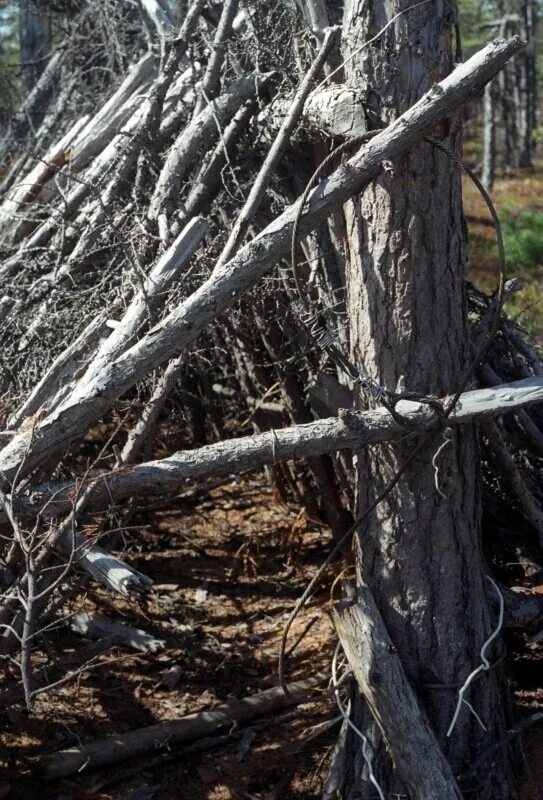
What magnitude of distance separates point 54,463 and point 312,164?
1.65 m

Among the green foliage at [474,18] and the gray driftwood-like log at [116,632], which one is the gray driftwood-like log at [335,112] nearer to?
the gray driftwood-like log at [116,632]

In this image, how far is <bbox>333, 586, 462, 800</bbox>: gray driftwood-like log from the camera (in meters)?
3.00

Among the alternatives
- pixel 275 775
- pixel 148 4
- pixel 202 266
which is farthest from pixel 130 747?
pixel 148 4

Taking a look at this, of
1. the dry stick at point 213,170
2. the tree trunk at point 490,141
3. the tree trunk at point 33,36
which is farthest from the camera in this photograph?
the tree trunk at point 490,141

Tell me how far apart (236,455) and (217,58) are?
1.96 m

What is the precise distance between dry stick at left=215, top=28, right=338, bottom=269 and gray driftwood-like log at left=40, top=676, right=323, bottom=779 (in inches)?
67.7

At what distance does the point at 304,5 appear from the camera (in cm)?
336

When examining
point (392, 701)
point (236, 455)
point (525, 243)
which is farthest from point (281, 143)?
point (525, 243)

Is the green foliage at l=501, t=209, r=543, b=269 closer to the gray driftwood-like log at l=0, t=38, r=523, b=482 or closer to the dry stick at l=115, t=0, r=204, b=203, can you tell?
the dry stick at l=115, t=0, r=204, b=203

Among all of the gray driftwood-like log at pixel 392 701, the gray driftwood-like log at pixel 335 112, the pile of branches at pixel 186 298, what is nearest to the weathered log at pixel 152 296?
the pile of branches at pixel 186 298

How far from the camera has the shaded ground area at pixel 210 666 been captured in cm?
358

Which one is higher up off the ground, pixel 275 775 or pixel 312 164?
pixel 312 164

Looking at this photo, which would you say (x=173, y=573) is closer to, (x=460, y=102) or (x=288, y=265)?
(x=288, y=265)

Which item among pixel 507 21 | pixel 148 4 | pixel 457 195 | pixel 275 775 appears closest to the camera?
pixel 457 195
